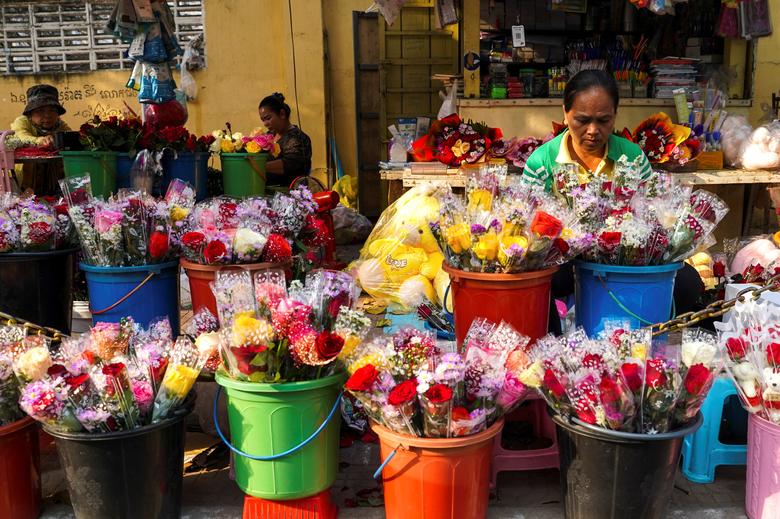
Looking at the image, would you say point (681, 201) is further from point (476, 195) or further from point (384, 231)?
point (384, 231)

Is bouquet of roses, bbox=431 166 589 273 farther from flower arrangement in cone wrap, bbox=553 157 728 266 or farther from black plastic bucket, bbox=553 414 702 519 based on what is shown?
black plastic bucket, bbox=553 414 702 519

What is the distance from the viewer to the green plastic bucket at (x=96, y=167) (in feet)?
15.2

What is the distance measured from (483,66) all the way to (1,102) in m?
5.54

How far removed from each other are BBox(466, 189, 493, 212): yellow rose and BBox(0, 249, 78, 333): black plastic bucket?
2.03 m

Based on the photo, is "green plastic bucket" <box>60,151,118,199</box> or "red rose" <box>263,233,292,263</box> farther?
"green plastic bucket" <box>60,151,118,199</box>

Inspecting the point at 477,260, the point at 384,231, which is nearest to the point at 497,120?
the point at 384,231

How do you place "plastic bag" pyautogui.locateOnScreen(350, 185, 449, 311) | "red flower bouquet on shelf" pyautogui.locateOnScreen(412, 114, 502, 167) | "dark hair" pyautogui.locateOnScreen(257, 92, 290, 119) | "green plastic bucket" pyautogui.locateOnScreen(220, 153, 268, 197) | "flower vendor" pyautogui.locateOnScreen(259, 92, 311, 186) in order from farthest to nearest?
"dark hair" pyautogui.locateOnScreen(257, 92, 290, 119), "flower vendor" pyautogui.locateOnScreen(259, 92, 311, 186), "green plastic bucket" pyautogui.locateOnScreen(220, 153, 268, 197), "red flower bouquet on shelf" pyautogui.locateOnScreen(412, 114, 502, 167), "plastic bag" pyautogui.locateOnScreen(350, 185, 449, 311)

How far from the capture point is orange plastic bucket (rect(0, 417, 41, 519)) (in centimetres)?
246

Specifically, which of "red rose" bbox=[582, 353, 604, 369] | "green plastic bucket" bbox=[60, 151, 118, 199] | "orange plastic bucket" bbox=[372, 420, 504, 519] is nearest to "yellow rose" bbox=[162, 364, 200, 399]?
"orange plastic bucket" bbox=[372, 420, 504, 519]

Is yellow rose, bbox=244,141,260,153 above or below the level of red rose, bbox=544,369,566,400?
above

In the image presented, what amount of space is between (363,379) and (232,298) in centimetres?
61

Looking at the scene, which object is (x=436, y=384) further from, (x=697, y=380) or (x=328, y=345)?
(x=697, y=380)

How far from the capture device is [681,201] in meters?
2.95

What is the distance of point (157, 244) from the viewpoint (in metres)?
3.26
